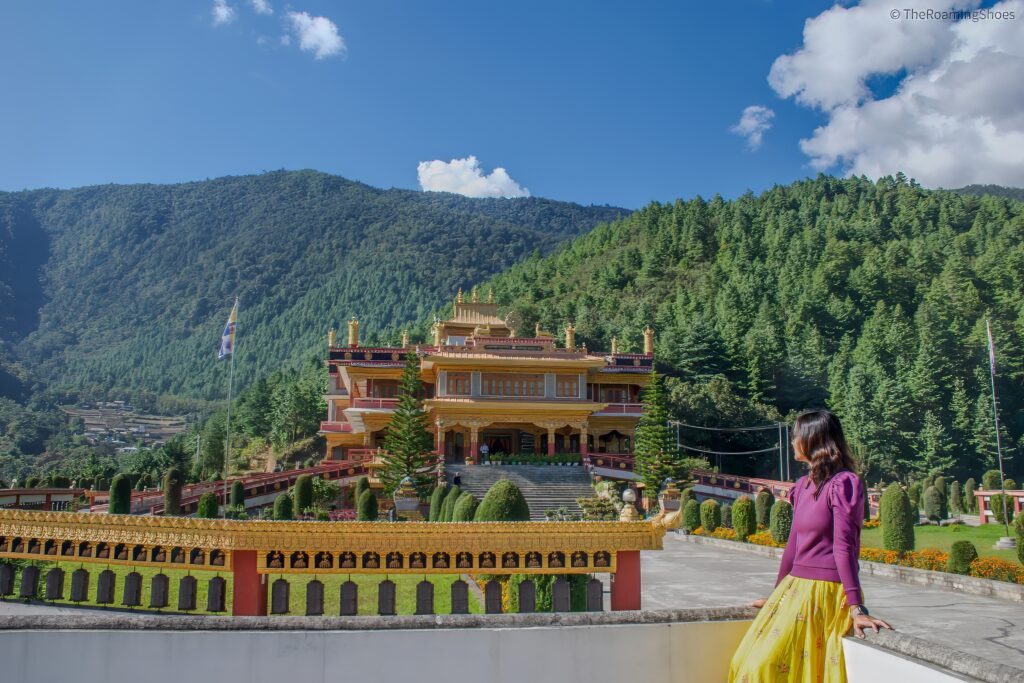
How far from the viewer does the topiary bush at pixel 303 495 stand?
25.5m

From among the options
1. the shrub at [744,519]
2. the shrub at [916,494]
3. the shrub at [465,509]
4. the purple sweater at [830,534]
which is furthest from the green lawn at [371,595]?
the shrub at [916,494]

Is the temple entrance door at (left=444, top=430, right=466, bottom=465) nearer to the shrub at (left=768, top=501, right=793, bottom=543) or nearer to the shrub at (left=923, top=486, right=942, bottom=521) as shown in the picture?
the shrub at (left=923, top=486, right=942, bottom=521)

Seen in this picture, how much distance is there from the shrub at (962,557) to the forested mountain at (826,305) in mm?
26260

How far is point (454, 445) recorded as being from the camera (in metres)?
38.1

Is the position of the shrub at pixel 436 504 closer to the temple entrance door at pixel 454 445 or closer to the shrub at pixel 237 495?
the shrub at pixel 237 495

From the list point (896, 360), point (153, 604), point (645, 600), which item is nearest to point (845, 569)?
point (153, 604)

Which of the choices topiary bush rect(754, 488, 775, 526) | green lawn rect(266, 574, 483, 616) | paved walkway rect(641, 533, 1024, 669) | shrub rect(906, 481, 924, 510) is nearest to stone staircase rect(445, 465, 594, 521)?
topiary bush rect(754, 488, 775, 526)

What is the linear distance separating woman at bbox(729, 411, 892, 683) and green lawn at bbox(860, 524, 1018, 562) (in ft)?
52.6

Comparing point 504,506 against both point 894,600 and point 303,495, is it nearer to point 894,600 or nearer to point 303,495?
point 894,600

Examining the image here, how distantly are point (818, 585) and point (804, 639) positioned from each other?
0.94 feet

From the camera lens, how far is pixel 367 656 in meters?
4.80

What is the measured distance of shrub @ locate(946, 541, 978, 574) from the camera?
14.2 meters

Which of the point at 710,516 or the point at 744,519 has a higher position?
the point at 744,519

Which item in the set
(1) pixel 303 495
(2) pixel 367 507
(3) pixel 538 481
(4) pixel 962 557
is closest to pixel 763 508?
(4) pixel 962 557
